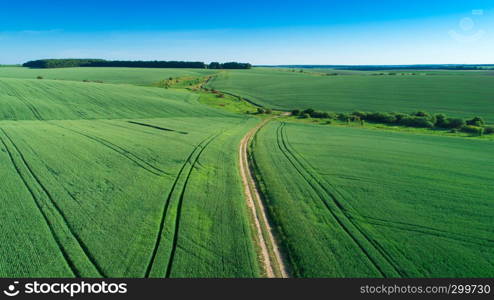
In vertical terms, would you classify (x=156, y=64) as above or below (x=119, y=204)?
above

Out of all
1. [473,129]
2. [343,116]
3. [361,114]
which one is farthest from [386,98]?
[473,129]

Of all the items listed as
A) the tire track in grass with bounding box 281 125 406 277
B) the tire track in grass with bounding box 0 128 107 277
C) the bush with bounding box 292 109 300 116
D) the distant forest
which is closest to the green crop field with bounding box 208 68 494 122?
the bush with bounding box 292 109 300 116

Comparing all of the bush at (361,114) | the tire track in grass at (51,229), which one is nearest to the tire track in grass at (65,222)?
the tire track in grass at (51,229)

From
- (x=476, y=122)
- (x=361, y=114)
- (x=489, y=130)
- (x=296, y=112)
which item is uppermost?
(x=296, y=112)

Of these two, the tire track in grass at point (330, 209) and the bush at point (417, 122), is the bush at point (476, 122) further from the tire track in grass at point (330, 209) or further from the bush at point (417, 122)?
the tire track in grass at point (330, 209)

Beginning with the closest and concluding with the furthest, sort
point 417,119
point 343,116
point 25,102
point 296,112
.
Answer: point 25,102 < point 417,119 < point 343,116 < point 296,112

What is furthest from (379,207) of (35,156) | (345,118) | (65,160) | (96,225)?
(345,118)

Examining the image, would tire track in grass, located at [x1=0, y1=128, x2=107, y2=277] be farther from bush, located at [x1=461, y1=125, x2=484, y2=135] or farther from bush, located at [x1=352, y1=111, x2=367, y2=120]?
bush, located at [x1=352, y1=111, x2=367, y2=120]

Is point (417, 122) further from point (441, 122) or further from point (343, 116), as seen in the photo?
point (343, 116)

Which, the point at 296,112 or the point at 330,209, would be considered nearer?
the point at 330,209
